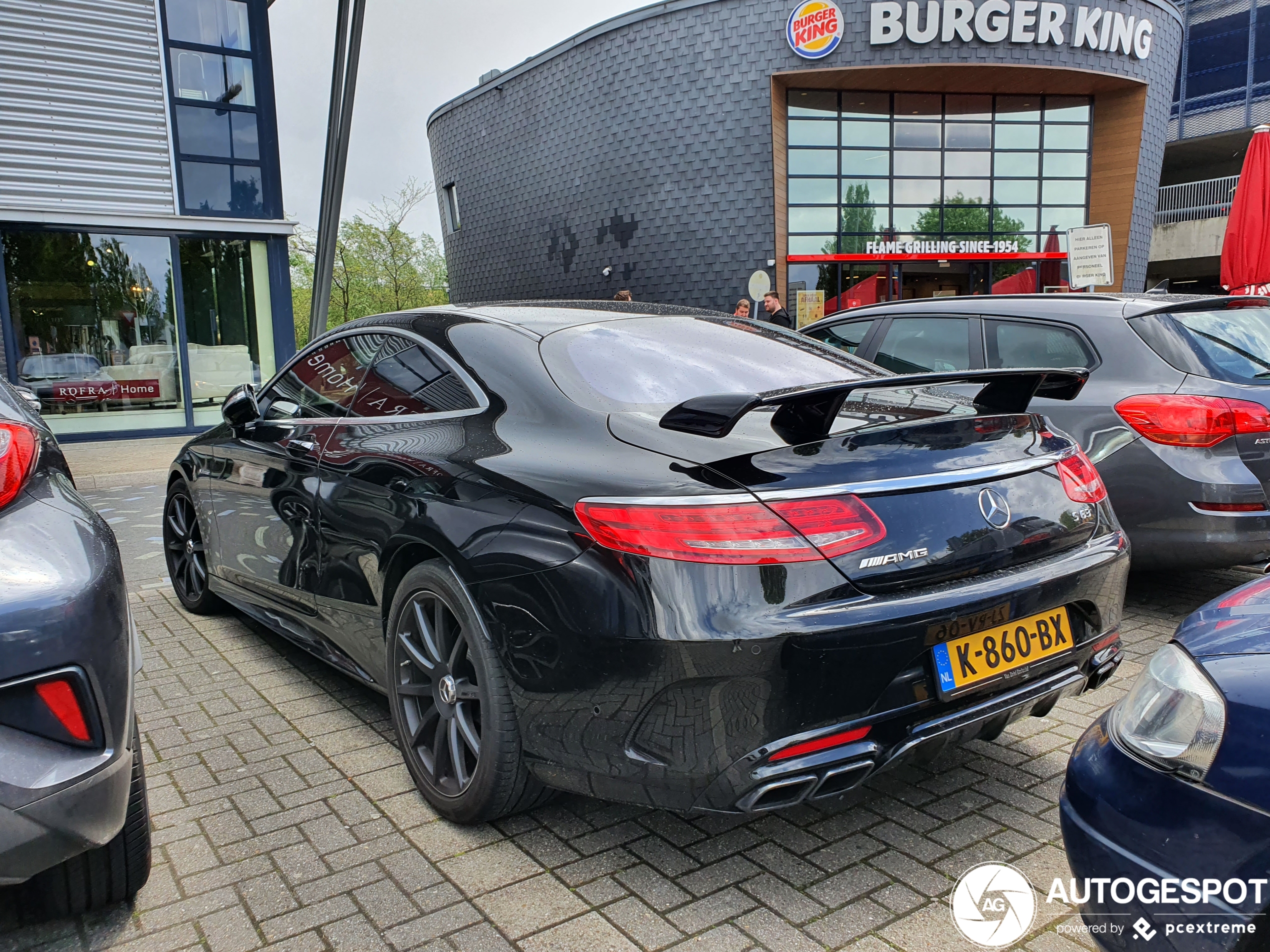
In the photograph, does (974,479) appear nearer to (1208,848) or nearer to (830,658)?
(830,658)

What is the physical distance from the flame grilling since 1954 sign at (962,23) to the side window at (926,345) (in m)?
18.8

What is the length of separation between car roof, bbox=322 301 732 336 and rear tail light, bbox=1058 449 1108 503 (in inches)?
50.5

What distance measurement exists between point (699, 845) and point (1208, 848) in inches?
53.6

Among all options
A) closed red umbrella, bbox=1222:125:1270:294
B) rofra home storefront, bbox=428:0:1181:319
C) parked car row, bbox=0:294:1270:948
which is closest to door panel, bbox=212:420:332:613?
parked car row, bbox=0:294:1270:948

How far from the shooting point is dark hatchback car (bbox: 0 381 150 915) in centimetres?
170

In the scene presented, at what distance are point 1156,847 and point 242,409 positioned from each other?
3.53 m

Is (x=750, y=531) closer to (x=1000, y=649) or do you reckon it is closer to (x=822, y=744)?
(x=822, y=744)

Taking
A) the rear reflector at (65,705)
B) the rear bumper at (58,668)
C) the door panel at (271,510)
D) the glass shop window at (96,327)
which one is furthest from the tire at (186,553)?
the glass shop window at (96,327)

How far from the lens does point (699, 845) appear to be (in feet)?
8.00

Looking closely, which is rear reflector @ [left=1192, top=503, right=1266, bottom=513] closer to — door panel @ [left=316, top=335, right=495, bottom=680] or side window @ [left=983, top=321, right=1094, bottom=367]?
side window @ [left=983, top=321, right=1094, bottom=367]

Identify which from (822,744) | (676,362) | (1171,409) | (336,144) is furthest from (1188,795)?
(336,144)

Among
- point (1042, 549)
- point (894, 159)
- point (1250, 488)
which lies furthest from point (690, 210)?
point (1042, 549)

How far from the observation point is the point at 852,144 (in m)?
23.7

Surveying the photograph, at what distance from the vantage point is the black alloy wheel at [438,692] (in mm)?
2471
